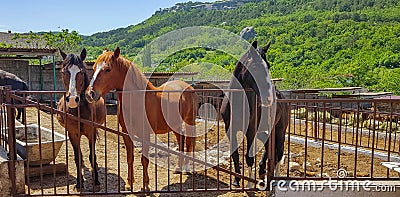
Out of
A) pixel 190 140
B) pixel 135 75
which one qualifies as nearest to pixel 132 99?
pixel 135 75

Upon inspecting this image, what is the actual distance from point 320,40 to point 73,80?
34.1 m

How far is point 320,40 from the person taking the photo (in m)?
34.0

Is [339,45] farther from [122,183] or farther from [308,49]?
[122,183]

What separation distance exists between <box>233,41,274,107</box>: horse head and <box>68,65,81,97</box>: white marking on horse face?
5.96ft

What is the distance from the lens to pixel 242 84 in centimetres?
390

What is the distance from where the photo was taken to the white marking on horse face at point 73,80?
10.8ft

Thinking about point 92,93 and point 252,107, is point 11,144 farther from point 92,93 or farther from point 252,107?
point 252,107

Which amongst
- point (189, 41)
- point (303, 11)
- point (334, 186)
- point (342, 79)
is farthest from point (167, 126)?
point (303, 11)

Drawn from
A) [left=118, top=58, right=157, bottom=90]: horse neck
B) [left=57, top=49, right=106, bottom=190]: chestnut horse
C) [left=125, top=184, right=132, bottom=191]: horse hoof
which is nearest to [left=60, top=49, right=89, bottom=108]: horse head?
[left=57, top=49, right=106, bottom=190]: chestnut horse

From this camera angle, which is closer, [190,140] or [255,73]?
[255,73]

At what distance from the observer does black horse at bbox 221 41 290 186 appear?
12.0 ft

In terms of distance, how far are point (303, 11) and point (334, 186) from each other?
47.5m

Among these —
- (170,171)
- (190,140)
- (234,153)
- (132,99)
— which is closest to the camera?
(132,99)

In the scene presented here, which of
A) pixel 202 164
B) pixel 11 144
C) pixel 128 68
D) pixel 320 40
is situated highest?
pixel 320 40
